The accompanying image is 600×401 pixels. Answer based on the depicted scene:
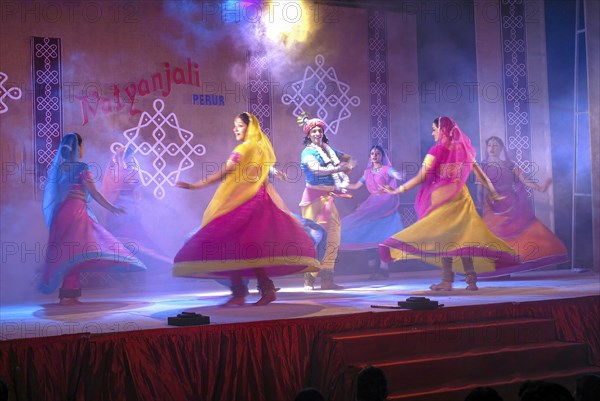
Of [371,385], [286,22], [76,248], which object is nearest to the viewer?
[371,385]

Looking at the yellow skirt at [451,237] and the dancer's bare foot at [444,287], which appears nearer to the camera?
the yellow skirt at [451,237]

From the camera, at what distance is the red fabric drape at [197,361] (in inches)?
169

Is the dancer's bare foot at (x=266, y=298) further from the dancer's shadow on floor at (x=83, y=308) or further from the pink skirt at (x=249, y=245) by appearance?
the dancer's shadow on floor at (x=83, y=308)

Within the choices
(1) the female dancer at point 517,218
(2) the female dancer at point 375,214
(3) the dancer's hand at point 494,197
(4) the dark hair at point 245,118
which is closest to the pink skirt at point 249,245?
(4) the dark hair at point 245,118

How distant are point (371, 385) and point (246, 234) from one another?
2538 mm

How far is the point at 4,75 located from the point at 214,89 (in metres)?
2.20

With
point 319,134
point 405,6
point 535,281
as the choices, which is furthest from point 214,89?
point 535,281

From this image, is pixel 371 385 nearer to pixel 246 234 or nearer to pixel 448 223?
pixel 246 234

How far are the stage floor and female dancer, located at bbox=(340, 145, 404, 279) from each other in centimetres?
43

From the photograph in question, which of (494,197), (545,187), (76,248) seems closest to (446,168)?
(494,197)

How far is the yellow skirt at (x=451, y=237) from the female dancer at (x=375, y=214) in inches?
59.7

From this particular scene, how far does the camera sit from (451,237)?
23.1 ft

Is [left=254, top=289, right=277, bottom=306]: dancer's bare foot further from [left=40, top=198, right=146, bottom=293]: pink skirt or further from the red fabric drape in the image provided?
[left=40, top=198, right=146, bottom=293]: pink skirt

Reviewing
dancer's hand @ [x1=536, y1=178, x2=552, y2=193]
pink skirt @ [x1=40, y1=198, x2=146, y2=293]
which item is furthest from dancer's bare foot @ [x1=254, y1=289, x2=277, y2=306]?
dancer's hand @ [x1=536, y1=178, x2=552, y2=193]
